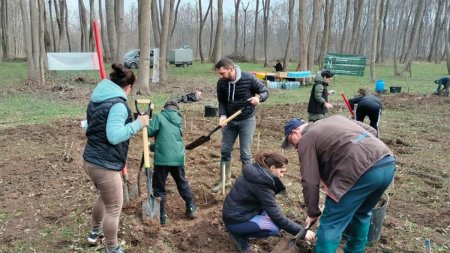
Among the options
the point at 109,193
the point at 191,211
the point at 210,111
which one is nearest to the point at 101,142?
the point at 109,193

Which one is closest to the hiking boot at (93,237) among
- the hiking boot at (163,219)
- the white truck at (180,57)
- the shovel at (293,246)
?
the hiking boot at (163,219)

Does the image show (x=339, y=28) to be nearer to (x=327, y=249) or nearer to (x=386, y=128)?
(x=386, y=128)

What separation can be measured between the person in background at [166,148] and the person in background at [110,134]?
0.91 meters

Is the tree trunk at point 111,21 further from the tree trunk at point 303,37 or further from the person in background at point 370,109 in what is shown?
the person in background at point 370,109

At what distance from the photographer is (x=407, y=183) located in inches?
253

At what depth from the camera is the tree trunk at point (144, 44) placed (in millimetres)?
14102

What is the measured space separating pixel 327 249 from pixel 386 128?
311 inches

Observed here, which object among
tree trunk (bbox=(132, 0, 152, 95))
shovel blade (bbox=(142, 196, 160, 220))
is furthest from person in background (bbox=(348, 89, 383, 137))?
tree trunk (bbox=(132, 0, 152, 95))

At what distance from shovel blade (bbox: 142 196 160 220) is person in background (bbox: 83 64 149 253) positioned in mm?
716

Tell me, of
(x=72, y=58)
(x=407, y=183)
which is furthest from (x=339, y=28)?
(x=407, y=183)

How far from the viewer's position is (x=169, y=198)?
5.53 m

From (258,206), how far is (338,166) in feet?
3.67

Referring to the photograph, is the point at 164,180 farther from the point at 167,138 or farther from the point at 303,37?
the point at 303,37

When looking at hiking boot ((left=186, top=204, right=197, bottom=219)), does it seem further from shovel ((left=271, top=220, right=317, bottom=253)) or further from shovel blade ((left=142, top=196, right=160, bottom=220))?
shovel ((left=271, top=220, right=317, bottom=253))
